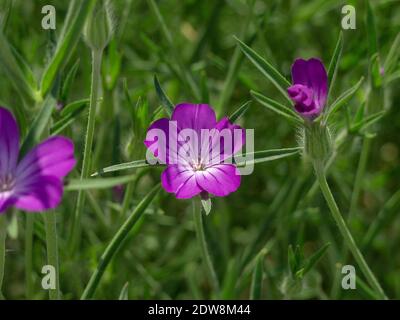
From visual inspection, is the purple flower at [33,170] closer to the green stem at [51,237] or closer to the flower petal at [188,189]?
the green stem at [51,237]

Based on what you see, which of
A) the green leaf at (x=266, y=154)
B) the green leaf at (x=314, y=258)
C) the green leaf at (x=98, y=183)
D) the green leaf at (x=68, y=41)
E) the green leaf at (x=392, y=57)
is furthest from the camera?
the green leaf at (x=392, y=57)

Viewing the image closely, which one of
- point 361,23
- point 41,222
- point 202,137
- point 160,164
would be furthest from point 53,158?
point 361,23

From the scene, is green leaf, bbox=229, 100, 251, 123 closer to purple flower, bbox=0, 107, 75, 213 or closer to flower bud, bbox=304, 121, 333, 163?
flower bud, bbox=304, 121, 333, 163

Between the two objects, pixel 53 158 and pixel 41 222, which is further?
pixel 41 222

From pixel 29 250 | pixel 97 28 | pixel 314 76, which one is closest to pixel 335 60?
pixel 314 76

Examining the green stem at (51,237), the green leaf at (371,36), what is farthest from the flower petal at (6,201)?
the green leaf at (371,36)

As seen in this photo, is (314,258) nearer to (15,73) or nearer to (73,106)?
(73,106)
